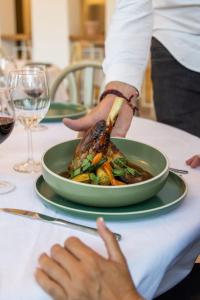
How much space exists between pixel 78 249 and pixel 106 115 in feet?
1.68

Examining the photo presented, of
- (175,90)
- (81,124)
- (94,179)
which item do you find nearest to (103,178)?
(94,179)

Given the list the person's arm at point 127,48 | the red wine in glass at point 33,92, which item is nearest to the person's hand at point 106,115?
the person's arm at point 127,48

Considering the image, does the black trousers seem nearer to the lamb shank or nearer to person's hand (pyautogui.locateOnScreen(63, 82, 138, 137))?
person's hand (pyautogui.locateOnScreen(63, 82, 138, 137))

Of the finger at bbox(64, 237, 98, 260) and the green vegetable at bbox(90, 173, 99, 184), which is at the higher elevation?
the green vegetable at bbox(90, 173, 99, 184)

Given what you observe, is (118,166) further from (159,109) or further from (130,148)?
(159,109)

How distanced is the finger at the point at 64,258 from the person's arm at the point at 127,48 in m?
0.55

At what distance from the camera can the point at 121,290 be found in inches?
22.5

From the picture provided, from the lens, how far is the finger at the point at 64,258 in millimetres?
576

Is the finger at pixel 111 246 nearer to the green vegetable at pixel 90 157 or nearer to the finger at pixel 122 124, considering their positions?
the green vegetable at pixel 90 157

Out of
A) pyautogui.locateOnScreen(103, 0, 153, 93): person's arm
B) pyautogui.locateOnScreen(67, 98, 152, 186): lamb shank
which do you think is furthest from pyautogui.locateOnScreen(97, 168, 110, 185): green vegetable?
pyautogui.locateOnScreen(103, 0, 153, 93): person's arm

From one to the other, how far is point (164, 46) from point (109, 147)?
92cm

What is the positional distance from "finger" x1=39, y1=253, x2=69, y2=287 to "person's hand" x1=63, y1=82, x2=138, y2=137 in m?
0.43

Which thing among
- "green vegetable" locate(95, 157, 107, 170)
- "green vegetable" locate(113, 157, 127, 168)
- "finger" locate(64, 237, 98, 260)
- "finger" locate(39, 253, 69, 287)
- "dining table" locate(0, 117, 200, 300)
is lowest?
"dining table" locate(0, 117, 200, 300)

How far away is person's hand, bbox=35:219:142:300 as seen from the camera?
22.0 inches
